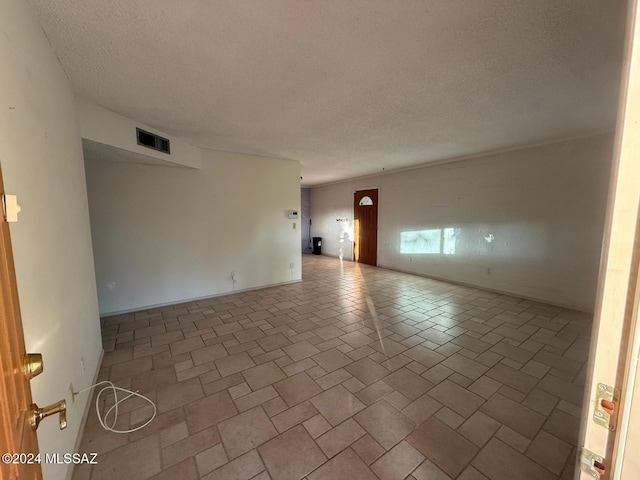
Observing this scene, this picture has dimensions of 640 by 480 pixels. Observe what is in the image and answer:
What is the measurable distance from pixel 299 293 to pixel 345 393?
2775mm

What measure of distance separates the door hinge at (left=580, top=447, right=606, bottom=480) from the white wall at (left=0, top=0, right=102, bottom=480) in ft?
6.27

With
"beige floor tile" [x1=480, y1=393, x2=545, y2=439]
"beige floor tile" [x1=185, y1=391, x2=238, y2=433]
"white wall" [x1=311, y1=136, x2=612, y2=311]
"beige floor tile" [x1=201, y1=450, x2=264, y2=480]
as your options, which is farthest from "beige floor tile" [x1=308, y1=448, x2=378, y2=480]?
"white wall" [x1=311, y1=136, x2=612, y2=311]

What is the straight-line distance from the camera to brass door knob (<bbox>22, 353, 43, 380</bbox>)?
70 cm

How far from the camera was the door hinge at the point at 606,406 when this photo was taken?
54cm

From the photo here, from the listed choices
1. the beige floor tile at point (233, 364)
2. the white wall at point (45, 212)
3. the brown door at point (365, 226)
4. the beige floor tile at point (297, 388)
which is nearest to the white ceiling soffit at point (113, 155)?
the white wall at point (45, 212)

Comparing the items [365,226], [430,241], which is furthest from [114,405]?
[365,226]

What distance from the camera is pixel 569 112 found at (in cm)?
284

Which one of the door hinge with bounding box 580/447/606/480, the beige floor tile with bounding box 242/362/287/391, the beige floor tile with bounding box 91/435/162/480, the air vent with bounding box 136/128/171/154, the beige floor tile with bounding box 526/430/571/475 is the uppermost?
the air vent with bounding box 136/128/171/154

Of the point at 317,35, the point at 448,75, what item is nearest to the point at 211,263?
the point at 317,35

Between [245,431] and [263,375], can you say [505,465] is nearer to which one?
[245,431]

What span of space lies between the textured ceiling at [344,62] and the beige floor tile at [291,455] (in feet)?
8.62

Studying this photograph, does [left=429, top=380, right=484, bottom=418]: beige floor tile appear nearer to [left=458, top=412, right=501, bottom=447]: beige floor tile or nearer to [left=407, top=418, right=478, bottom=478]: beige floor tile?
[left=458, top=412, right=501, bottom=447]: beige floor tile

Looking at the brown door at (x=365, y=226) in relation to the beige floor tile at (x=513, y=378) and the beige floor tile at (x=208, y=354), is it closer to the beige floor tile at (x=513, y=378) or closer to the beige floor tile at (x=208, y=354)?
the beige floor tile at (x=513, y=378)

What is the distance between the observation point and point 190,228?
4258 millimetres
